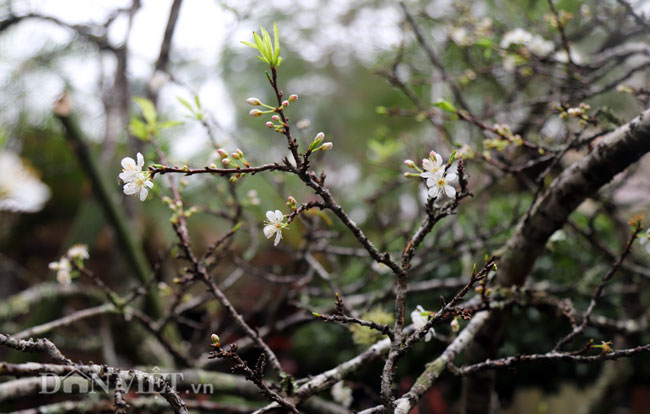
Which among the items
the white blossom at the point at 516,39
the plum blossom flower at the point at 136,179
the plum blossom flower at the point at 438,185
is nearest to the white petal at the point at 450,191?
the plum blossom flower at the point at 438,185

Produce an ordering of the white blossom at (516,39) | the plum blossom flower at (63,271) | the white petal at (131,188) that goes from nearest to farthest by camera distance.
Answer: the white petal at (131,188)
the plum blossom flower at (63,271)
the white blossom at (516,39)

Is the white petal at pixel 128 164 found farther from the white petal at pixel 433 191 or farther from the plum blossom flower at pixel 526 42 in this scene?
the plum blossom flower at pixel 526 42

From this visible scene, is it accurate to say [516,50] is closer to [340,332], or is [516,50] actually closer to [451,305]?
[451,305]

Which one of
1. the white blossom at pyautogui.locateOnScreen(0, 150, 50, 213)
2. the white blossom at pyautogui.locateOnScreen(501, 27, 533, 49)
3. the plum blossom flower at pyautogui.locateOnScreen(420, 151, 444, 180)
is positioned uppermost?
the white blossom at pyautogui.locateOnScreen(0, 150, 50, 213)

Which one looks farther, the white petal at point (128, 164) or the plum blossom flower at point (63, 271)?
the plum blossom flower at point (63, 271)

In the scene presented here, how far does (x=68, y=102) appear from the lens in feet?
5.76

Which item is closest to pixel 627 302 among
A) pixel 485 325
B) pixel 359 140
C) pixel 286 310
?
pixel 485 325

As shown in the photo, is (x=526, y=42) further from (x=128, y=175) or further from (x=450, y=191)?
(x=128, y=175)

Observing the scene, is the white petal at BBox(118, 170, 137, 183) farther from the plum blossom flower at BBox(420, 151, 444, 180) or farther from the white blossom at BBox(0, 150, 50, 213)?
the white blossom at BBox(0, 150, 50, 213)

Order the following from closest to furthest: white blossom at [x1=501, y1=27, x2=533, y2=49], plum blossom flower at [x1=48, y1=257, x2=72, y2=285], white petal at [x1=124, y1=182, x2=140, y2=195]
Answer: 1. white petal at [x1=124, y1=182, x2=140, y2=195]
2. plum blossom flower at [x1=48, y1=257, x2=72, y2=285]
3. white blossom at [x1=501, y1=27, x2=533, y2=49]

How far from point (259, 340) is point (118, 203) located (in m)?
1.33

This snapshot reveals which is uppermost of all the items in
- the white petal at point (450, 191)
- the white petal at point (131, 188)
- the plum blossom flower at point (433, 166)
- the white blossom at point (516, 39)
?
the white blossom at point (516, 39)

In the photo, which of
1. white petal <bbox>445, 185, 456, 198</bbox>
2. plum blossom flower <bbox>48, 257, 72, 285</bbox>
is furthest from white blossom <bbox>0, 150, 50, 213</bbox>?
white petal <bbox>445, 185, 456, 198</bbox>

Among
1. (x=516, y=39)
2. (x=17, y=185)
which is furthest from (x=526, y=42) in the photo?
(x=17, y=185)
